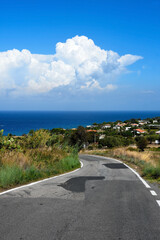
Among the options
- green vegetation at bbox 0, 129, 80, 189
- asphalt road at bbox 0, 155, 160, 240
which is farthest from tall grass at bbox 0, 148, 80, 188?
asphalt road at bbox 0, 155, 160, 240

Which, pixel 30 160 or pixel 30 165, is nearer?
pixel 30 165

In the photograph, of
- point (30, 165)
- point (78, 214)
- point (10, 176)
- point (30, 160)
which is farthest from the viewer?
point (30, 160)

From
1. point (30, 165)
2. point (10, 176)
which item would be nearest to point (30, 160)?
point (30, 165)

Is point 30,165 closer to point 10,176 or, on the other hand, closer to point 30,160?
point 30,160

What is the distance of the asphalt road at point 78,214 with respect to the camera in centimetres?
397

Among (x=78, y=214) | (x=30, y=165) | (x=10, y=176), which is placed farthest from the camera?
(x=30, y=165)

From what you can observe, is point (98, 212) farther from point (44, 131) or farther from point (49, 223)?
point (44, 131)

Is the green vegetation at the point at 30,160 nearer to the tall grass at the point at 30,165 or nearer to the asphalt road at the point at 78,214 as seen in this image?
the tall grass at the point at 30,165

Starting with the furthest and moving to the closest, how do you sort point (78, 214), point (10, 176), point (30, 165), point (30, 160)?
point (30, 160) → point (30, 165) → point (10, 176) → point (78, 214)

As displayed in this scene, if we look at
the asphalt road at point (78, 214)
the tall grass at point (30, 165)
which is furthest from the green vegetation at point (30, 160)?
the asphalt road at point (78, 214)

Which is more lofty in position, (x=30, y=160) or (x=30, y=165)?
(x=30, y=160)

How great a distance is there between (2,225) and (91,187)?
4026mm

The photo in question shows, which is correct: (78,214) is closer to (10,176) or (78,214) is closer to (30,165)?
(10,176)

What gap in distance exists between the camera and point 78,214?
4.92 m
